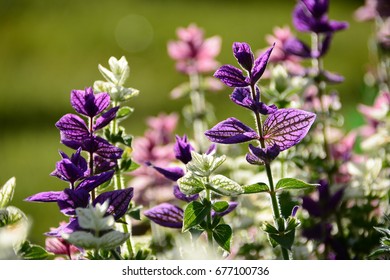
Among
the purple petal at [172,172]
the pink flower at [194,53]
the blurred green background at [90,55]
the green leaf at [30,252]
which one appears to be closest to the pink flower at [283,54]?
the pink flower at [194,53]

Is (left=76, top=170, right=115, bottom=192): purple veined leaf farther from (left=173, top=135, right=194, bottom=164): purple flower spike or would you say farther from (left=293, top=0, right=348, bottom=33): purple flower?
(left=293, top=0, right=348, bottom=33): purple flower

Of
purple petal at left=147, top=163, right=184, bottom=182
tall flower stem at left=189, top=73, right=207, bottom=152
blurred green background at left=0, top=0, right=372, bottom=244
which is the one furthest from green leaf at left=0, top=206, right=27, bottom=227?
blurred green background at left=0, top=0, right=372, bottom=244

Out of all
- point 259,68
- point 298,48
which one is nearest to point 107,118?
point 259,68

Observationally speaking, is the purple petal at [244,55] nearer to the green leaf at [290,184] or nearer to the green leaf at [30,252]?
the green leaf at [290,184]

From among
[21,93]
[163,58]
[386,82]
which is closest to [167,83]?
[163,58]

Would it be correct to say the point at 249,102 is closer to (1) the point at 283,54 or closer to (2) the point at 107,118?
(2) the point at 107,118
